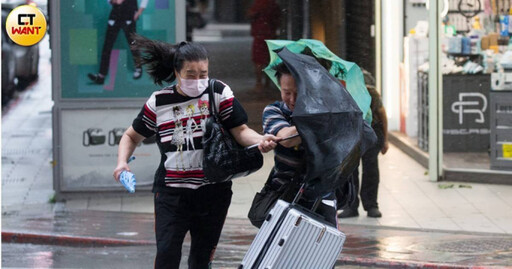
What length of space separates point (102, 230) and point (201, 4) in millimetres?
3317

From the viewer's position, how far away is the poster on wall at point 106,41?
1166 centimetres

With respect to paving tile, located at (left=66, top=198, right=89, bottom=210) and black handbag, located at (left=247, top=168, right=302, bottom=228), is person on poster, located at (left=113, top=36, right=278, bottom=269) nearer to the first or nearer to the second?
black handbag, located at (left=247, top=168, right=302, bottom=228)

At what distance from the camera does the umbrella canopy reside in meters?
4.98

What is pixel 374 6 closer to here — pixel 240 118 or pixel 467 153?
pixel 467 153

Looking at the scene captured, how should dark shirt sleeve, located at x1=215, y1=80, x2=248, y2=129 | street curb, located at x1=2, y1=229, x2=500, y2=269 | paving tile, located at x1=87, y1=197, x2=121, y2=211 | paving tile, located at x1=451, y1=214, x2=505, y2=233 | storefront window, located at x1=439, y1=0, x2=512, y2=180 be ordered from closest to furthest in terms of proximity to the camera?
dark shirt sleeve, located at x1=215, y1=80, x2=248, y2=129
street curb, located at x1=2, y1=229, x2=500, y2=269
paving tile, located at x1=451, y1=214, x2=505, y2=233
paving tile, located at x1=87, y1=197, x2=121, y2=211
storefront window, located at x1=439, y1=0, x2=512, y2=180

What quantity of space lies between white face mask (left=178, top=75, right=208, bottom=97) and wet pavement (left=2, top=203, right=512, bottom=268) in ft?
10.1

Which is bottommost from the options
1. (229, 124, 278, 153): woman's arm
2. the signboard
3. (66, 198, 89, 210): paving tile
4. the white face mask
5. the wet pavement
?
(66, 198, 89, 210): paving tile

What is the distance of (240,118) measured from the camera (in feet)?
18.4

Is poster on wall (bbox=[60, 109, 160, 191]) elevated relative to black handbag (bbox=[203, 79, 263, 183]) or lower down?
lower down

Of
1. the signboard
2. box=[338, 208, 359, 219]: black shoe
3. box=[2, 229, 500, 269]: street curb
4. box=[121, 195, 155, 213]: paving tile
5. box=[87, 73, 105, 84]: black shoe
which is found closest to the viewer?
box=[2, 229, 500, 269]: street curb

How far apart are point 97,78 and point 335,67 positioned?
6.34 metres

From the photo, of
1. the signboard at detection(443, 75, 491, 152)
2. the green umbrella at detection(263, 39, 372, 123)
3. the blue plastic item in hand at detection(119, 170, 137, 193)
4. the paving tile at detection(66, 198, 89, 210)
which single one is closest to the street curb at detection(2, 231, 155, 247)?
the paving tile at detection(66, 198, 89, 210)

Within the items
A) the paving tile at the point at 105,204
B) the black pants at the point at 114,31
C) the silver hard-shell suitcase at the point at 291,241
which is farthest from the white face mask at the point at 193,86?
the black pants at the point at 114,31

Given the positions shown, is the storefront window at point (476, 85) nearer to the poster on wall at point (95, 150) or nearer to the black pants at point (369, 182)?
the black pants at point (369, 182)
